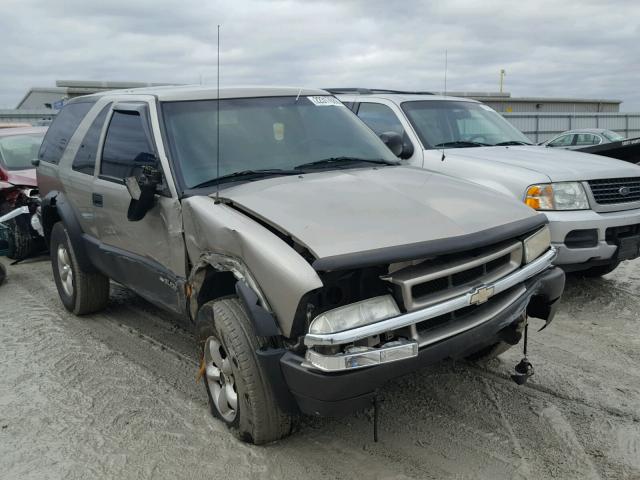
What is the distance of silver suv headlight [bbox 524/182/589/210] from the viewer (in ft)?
18.0

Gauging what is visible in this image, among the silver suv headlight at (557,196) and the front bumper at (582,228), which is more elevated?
the silver suv headlight at (557,196)

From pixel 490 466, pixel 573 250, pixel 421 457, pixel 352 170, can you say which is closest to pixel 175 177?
pixel 352 170

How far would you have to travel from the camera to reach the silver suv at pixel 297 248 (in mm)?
2785

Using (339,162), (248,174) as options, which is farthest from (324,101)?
(248,174)

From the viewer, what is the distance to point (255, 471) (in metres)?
3.13

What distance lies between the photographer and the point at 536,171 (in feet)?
18.6

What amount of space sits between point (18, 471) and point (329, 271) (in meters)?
2.01

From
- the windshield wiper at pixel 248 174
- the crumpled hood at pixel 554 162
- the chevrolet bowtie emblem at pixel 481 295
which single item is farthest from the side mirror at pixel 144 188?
the crumpled hood at pixel 554 162

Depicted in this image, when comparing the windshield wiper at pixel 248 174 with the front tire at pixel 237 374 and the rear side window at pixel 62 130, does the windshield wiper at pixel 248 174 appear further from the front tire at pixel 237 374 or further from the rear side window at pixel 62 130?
the rear side window at pixel 62 130

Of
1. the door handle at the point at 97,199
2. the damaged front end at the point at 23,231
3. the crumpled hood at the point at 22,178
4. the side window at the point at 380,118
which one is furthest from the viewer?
the crumpled hood at the point at 22,178

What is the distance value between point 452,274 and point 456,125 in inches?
175

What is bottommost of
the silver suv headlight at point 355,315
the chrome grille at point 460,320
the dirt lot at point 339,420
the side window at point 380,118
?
the dirt lot at point 339,420

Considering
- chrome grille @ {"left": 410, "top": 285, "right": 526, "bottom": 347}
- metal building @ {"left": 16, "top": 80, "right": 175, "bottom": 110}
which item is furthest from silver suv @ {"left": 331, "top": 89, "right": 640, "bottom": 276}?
metal building @ {"left": 16, "top": 80, "right": 175, "bottom": 110}

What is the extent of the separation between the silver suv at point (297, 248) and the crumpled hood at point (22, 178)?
13.2ft
